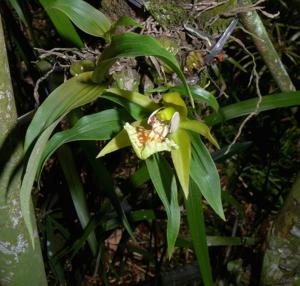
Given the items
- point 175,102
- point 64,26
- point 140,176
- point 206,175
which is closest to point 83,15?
point 64,26

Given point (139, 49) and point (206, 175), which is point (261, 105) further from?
point (139, 49)

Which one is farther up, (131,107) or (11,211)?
(131,107)

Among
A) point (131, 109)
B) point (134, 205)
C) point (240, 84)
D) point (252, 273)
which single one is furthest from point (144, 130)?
point (240, 84)

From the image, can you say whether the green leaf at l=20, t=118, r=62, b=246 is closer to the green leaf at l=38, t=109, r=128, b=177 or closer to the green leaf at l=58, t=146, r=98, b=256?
the green leaf at l=38, t=109, r=128, b=177

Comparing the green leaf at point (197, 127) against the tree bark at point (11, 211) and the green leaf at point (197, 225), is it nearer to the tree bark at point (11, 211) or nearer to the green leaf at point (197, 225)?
the green leaf at point (197, 225)

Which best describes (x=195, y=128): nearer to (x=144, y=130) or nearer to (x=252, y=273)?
(x=144, y=130)

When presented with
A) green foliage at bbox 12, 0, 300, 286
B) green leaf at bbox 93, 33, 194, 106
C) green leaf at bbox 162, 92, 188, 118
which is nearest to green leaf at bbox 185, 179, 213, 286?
green foliage at bbox 12, 0, 300, 286
